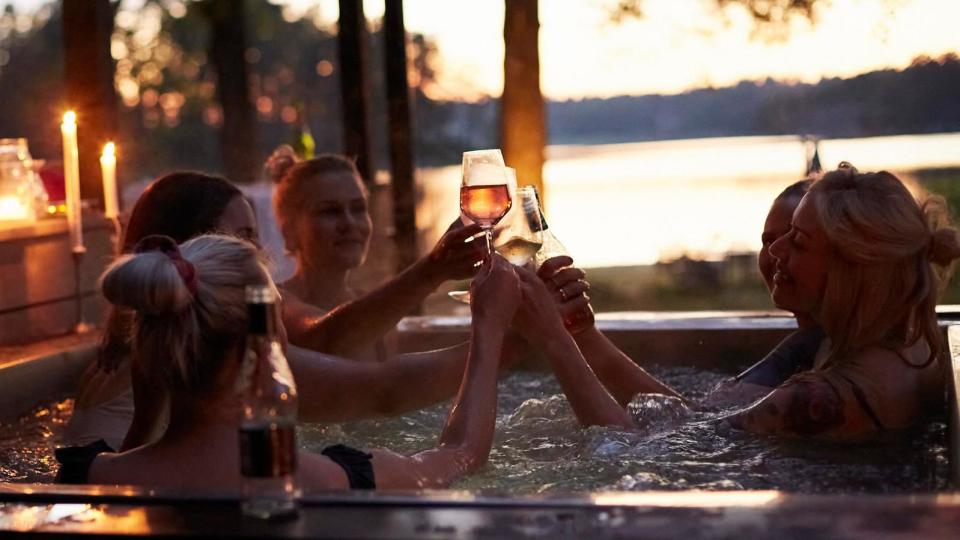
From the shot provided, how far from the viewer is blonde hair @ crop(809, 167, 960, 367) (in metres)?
2.71

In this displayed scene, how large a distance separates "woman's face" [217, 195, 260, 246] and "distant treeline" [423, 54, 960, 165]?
6.87 metres

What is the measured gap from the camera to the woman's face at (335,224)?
3.99m

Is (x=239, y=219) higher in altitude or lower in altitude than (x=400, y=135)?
lower

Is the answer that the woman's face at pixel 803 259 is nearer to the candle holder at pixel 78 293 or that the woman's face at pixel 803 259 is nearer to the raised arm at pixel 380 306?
the raised arm at pixel 380 306

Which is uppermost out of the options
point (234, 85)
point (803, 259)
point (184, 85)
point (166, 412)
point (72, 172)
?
point (184, 85)

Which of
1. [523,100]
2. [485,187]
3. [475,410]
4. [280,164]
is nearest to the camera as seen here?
→ [475,410]

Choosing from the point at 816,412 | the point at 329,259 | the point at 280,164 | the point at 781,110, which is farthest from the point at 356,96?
the point at 781,110

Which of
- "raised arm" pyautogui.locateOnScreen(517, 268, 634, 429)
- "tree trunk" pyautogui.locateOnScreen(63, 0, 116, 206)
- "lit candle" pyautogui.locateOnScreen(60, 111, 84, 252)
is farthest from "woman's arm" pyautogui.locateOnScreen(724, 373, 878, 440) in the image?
"tree trunk" pyautogui.locateOnScreen(63, 0, 116, 206)

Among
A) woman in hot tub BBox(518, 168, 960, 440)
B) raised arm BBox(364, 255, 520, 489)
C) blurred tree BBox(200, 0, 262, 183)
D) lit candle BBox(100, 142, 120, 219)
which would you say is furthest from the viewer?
blurred tree BBox(200, 0, 262, 183)

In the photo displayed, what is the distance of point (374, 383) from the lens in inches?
138

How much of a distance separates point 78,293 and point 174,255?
3.01 m

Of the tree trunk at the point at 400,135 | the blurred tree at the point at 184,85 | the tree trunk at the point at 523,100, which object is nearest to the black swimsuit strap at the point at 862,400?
the tree trunk at the point at 400,135

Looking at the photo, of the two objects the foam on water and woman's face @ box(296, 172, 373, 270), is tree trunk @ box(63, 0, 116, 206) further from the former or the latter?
the foam on water

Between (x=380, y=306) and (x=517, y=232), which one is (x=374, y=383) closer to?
(x=380, y=306)
